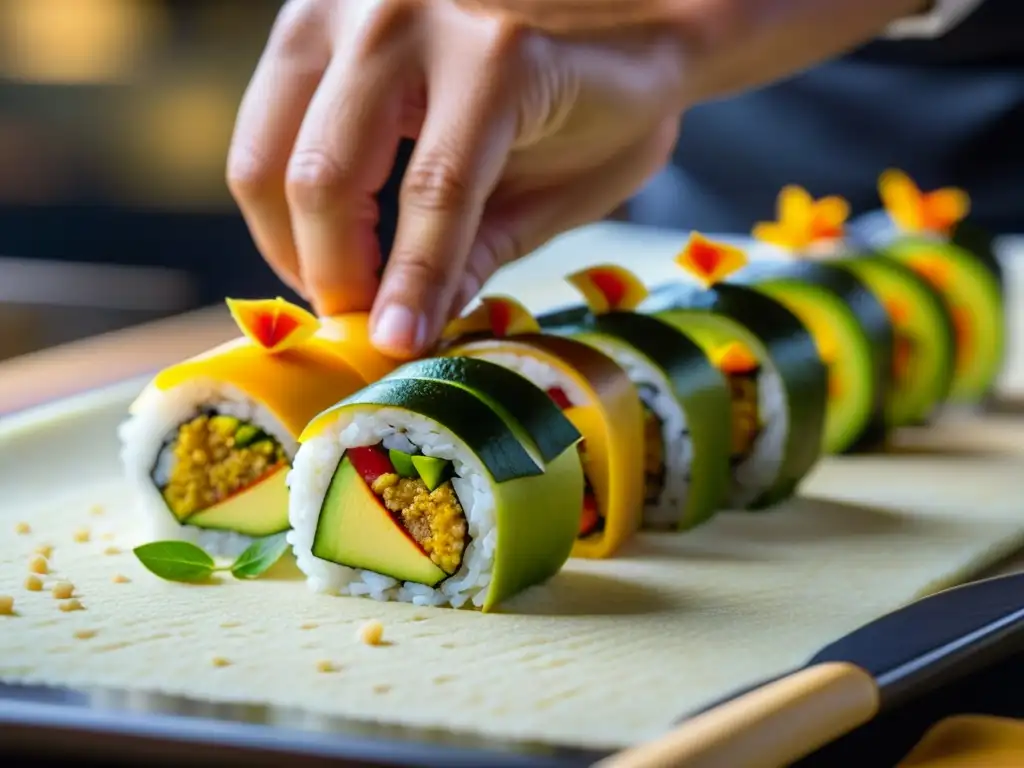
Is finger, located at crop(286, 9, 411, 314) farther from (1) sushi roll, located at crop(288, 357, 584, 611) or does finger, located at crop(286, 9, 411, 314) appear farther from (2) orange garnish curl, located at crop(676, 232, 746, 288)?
(2) orange garnish curl, located at crop(676, 232, 746, 288)

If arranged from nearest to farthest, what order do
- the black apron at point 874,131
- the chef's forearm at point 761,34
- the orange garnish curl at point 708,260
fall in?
1. the orange garnish curl at point 708,260
2. the chef's forearm at point 761,34
3. the black apron at point 874,131

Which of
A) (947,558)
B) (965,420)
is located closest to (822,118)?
(965,420)

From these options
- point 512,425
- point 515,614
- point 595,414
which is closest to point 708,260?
point 595,414

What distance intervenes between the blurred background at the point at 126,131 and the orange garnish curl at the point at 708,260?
12.0ft

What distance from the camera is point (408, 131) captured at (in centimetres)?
226

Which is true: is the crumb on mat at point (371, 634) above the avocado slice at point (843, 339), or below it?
below

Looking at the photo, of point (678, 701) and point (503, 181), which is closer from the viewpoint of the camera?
point (678, 701)

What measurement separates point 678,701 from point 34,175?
546 centimetres

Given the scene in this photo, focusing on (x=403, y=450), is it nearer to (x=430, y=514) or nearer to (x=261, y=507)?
(x=430, y=514)

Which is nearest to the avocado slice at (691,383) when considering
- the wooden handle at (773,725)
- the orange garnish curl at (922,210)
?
the wooden handle at (773,725)

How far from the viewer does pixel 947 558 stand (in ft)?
6.78

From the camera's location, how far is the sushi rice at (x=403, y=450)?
1.80m

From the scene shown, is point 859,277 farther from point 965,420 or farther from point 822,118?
point 822,118

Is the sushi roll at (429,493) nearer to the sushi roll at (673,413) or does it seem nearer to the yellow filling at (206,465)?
the yellow filling at (206,465)
